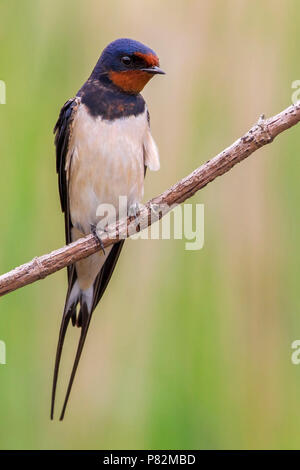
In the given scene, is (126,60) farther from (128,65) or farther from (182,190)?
(182,190)

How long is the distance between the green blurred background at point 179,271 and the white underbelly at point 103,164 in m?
0.15

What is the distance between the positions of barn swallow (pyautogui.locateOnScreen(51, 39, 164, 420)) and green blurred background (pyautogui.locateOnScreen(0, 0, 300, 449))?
0.14 metres

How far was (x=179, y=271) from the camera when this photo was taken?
5.78 ft

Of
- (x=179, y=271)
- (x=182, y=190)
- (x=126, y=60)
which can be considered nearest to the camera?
(x=182, y=190)

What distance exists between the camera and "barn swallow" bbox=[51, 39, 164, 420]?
151 centimetres

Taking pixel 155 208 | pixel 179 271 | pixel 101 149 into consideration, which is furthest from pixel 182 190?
pixel 179 271

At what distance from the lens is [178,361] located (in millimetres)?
1743

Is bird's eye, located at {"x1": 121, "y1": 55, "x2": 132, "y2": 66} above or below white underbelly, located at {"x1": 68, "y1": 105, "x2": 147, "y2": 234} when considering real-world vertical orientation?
above

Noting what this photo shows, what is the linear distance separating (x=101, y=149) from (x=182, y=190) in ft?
1.30

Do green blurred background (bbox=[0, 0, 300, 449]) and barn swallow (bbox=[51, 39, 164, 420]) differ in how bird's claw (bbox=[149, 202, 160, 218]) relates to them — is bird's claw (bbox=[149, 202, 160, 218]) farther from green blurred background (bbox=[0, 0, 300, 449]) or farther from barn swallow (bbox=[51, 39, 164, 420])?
green blurred background (bbox=[0, 0, 300, 449])

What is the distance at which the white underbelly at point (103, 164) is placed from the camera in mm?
1546

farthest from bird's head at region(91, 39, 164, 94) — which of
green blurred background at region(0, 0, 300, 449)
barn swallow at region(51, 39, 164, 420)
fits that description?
green blurred background at region(0, 0, 300, 449)

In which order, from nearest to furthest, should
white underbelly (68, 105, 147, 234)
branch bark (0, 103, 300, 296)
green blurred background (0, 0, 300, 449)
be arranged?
branch bark (0, 103, 300, 296)
white underbelly (68, 105, 147, 234)
green blurred background (0, 0, 300, 449)
